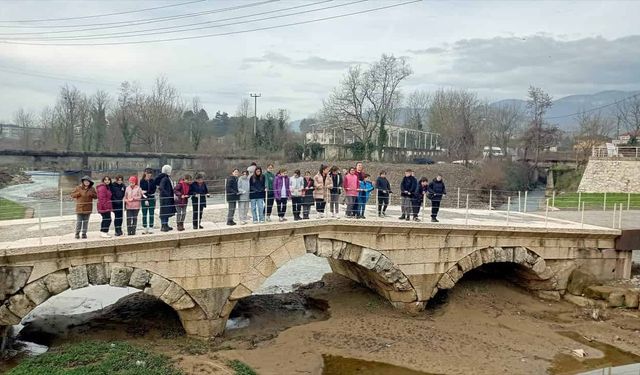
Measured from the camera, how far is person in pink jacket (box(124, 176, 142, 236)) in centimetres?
1248

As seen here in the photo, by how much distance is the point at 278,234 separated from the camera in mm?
14086

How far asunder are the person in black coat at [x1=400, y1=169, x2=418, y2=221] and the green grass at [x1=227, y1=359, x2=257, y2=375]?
6476mm

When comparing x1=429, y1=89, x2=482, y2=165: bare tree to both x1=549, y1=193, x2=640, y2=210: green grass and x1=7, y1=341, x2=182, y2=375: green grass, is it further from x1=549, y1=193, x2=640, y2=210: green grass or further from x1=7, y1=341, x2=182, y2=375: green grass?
x1=7, y1=341, x2=182, y2=375: green grass

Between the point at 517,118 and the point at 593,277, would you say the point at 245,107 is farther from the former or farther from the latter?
the point at 593,277

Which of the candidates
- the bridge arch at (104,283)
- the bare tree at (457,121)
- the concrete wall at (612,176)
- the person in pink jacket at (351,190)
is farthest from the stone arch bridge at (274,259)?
the bare tree at (457,121)

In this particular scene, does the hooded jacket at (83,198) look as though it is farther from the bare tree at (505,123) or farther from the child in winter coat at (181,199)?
the bare tree at (505,123)

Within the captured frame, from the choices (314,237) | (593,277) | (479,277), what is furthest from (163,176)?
(593,277)

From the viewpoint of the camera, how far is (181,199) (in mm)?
13180

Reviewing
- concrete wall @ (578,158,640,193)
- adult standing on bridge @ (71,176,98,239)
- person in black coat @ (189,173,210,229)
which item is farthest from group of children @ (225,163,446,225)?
concrete wall @ (578,158,640,193)

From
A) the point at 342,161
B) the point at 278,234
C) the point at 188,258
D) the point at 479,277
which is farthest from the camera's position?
the point at 342,161

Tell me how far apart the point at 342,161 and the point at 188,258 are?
40.7 metres

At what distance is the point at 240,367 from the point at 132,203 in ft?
14.8

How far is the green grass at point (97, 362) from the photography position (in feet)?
35.7

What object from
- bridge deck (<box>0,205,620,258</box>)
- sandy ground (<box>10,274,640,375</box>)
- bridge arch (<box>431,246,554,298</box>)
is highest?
bridge deck (<box>0,205,620,258</box>)
